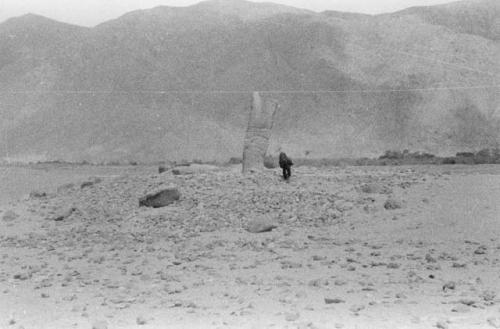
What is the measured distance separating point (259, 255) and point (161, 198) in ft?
12.4

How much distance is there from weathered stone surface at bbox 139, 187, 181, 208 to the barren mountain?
103 ft

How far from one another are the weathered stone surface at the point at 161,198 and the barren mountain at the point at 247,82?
103 ft

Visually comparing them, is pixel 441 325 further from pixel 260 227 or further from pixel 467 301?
pixel 260 227

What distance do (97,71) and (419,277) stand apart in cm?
5102

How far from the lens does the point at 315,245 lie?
1122 centimetres

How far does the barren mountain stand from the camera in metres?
47.5

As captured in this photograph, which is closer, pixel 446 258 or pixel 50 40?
pixel 446 258

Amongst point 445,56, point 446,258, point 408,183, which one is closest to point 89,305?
point 446,258

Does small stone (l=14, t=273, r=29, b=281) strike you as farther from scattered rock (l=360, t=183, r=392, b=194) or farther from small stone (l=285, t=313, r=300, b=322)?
scattered rock (l=360, t=183, r=392, b=194)

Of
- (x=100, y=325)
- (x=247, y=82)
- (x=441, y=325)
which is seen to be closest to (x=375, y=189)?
(x=441, y=325)

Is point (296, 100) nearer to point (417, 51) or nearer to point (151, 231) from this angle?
point (417, 51)

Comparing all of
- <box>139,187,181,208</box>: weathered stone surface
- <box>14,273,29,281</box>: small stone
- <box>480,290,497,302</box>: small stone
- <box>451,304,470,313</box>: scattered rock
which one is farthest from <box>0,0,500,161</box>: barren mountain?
<box>451,304,470,313</box>: scattered rock

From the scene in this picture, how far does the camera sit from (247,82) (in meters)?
53.4

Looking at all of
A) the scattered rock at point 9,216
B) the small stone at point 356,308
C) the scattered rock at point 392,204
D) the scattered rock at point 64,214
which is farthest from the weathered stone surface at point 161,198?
the small stone at point 356,308
